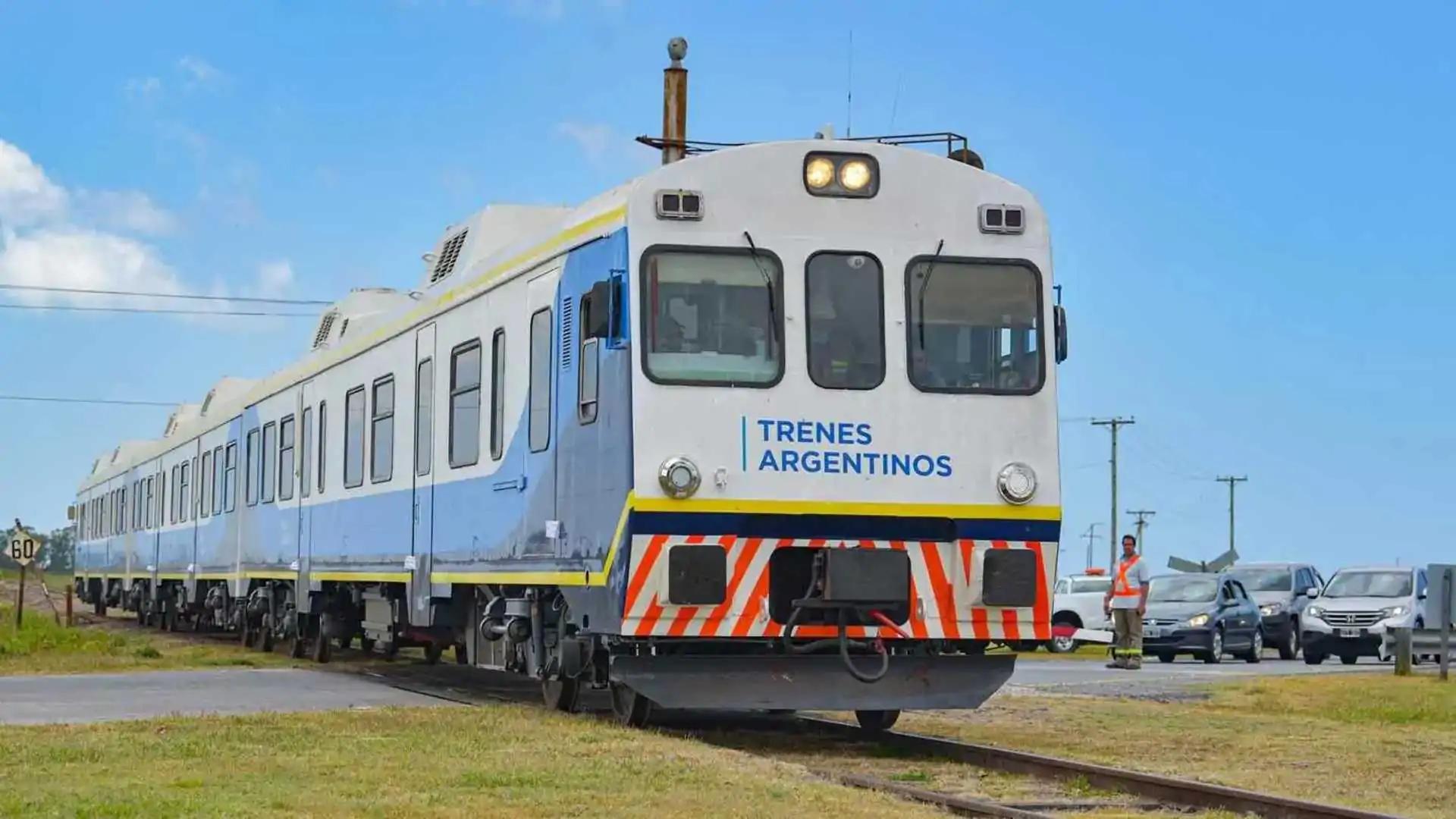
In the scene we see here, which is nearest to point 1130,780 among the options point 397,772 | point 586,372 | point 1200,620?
point 397,772

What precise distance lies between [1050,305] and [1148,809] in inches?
155

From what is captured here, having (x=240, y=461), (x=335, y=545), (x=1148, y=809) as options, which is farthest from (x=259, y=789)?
(x=240, y=461)

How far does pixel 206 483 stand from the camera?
31.7 m

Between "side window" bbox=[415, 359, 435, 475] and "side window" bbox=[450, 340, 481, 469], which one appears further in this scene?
"side window" bbox=[415, 359, 435, 475]

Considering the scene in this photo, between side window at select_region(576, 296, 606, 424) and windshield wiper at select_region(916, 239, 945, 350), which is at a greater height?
windshield wiper at select_region(916, 239, 945, 350)

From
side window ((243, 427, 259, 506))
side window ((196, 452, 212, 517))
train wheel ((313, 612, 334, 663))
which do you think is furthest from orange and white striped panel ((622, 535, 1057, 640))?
side window ((196, 452, 212, 517))

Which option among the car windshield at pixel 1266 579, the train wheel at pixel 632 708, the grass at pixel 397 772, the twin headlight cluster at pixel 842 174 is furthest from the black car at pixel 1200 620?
the grass at pixel 397 772

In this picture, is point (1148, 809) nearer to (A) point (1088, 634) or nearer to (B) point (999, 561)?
(B) point (999, 561)

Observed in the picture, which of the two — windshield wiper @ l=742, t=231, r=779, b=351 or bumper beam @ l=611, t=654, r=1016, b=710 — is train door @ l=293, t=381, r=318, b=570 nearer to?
bumper beam @ l=611, t=654, r=1016, b=710

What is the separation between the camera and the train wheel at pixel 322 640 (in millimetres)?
22953

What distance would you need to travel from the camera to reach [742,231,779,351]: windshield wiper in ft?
42.5

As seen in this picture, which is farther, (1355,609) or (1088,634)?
(1355,609)

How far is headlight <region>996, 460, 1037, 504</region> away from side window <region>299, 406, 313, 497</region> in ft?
37.7

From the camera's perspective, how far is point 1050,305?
44.1 feet
